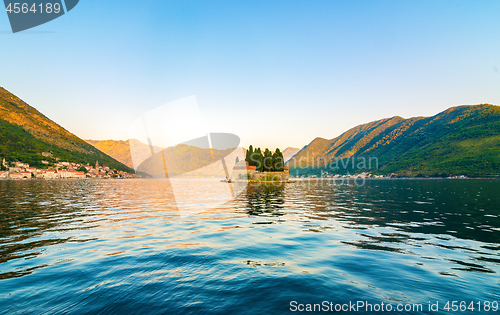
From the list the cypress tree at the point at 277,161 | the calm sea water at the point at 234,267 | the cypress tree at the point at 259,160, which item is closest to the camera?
the calm sea water at the point at 234,267

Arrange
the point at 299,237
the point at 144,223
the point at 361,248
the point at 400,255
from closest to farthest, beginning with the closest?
the point at 400,255 < the point at 361,248 < the point at 299,237 < the point at 144,223

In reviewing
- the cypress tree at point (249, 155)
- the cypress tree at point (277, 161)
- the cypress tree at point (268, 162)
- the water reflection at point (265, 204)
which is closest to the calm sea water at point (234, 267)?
the water reflection at point (265, 204)

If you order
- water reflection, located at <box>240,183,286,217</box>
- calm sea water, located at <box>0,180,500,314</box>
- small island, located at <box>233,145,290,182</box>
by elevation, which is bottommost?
water reflection, located at <box>240,183,286,217</box>

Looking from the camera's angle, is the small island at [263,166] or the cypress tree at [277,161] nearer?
the small island at [263,166]

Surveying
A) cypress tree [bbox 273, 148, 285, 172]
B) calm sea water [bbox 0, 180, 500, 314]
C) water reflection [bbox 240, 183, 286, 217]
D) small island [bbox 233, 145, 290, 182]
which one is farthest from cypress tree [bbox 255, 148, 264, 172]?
calm sea water [bbox 0, 180, 500, 314]

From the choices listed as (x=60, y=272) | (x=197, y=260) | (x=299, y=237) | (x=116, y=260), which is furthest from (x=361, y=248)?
(x=60, y=272)

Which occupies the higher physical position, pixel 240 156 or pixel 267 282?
A: pixel 240 156

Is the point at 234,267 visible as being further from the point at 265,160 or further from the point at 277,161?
the point at 277,161

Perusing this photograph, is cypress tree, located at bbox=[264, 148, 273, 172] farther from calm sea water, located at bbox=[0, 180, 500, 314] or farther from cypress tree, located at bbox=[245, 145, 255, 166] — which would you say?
calm sea water, located at bbox=[0, 180, 500, 314]

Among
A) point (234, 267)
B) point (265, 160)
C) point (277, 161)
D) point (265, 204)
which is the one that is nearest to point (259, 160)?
point (265, 160)

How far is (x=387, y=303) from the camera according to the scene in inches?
311

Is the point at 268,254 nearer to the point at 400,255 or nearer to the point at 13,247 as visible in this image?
the point at 400,255

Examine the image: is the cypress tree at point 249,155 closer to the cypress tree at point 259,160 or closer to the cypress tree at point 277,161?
the cypress tree at point 259,160

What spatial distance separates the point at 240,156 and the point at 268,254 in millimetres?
154558
